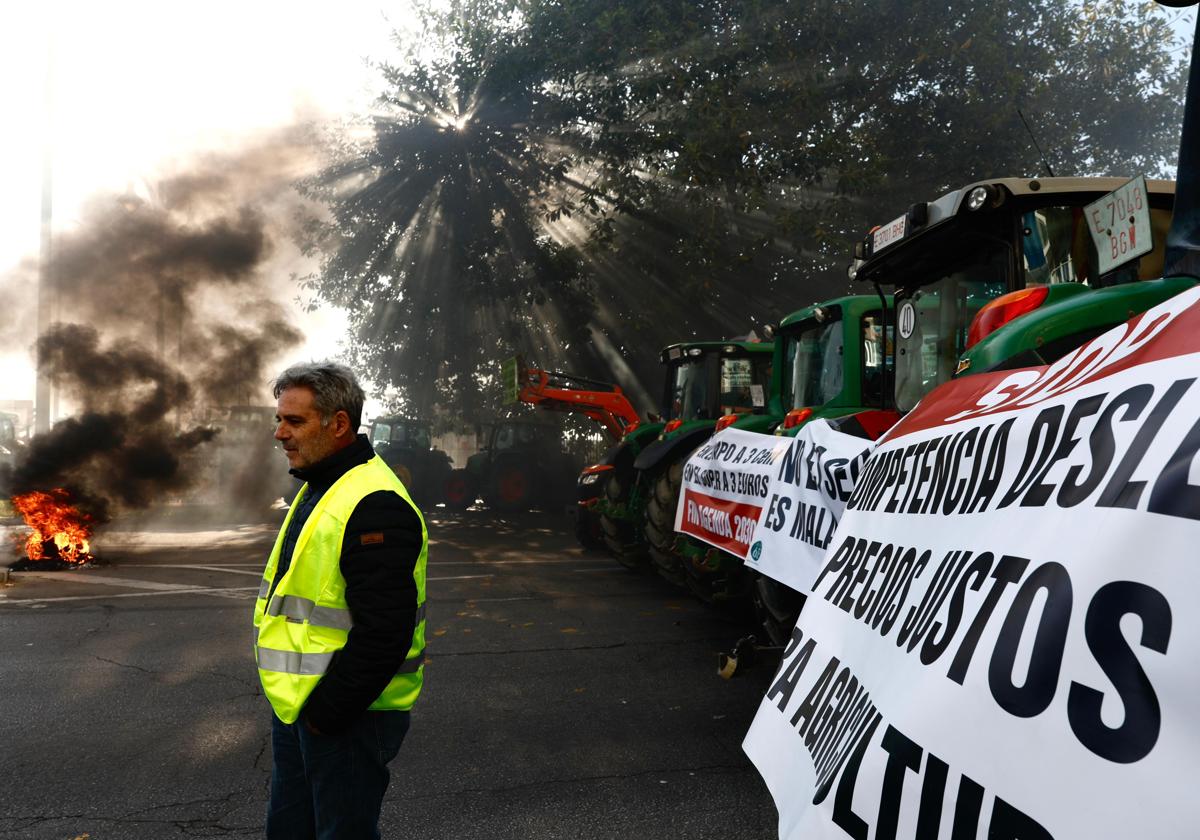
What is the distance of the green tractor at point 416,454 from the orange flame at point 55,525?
340 inches

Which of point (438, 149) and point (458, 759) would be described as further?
point (438, 149)

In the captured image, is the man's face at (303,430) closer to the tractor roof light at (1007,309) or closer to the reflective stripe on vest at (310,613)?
the reflective stripe on vest at (310,613)

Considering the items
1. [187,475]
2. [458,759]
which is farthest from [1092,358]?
[187,475]

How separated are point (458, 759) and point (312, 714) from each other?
233 cm

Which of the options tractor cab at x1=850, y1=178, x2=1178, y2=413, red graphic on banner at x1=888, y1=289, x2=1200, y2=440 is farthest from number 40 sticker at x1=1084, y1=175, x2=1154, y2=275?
red graphic on banner at x1=888, y1=289, x2=1200, y2=440

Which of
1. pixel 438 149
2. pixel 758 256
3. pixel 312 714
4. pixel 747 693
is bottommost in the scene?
pixel 747 693

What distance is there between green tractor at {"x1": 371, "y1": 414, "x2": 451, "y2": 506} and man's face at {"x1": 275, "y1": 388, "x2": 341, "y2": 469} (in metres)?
17.9

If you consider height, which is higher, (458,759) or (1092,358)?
(1092,358)

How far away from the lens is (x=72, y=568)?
10992 millimetres

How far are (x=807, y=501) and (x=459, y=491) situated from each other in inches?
694

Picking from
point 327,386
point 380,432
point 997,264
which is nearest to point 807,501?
point 997,264

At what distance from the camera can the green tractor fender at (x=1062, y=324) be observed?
3312 millimetres

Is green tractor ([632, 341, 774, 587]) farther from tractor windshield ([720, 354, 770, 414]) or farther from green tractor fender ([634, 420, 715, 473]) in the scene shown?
green tractor fender ([634, 420, 715, 473])

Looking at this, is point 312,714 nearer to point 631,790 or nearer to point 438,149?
point 631,790
